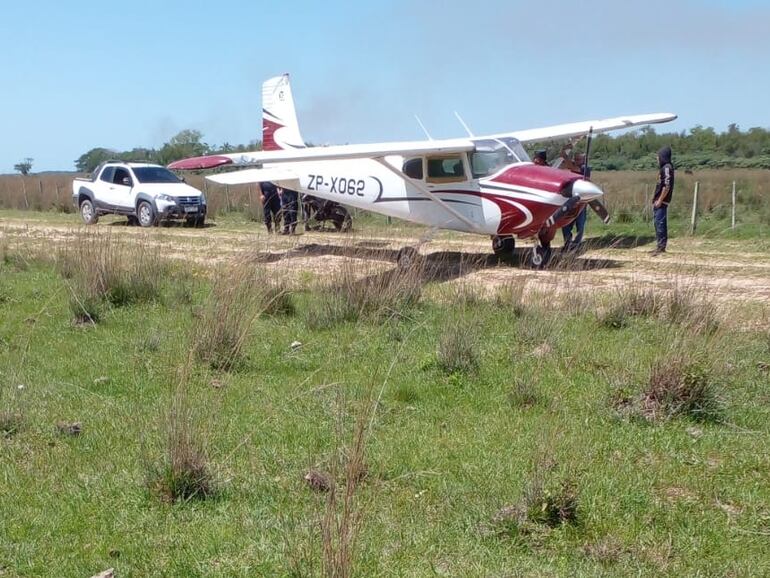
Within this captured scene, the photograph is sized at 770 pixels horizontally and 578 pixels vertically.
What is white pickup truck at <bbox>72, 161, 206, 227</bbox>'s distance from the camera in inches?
974

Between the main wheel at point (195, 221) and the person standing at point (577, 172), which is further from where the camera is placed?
the main wheel at point (195, 221)

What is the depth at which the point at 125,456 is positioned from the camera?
5469 millimetres

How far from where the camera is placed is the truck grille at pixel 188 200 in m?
24.7

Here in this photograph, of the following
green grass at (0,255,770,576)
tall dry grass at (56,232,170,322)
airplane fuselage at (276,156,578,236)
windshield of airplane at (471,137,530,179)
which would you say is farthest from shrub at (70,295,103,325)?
windshield of airplane at (471,137,530,179)

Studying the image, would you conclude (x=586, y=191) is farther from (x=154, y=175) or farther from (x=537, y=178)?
(x=154, y=175)

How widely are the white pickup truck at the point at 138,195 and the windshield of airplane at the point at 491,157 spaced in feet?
38.3

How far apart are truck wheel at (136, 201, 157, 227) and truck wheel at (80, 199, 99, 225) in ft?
6.82

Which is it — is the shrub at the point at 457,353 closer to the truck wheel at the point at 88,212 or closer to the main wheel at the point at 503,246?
the main wheel at the point at 503,246

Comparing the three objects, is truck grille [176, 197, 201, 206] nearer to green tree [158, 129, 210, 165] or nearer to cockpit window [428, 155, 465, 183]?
cockpit window [428, 155, 465, 183]

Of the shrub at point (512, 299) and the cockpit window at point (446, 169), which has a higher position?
the cockpit window at point (446, 169)

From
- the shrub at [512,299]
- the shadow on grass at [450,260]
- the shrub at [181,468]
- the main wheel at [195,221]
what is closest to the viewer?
the shrub at [181,468]

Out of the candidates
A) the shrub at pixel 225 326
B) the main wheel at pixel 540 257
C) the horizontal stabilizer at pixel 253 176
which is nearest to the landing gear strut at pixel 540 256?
the main wheel at pixel 540 257

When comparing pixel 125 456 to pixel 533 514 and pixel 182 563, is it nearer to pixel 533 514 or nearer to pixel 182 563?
pixel 182 563

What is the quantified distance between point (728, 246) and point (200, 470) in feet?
48.9
